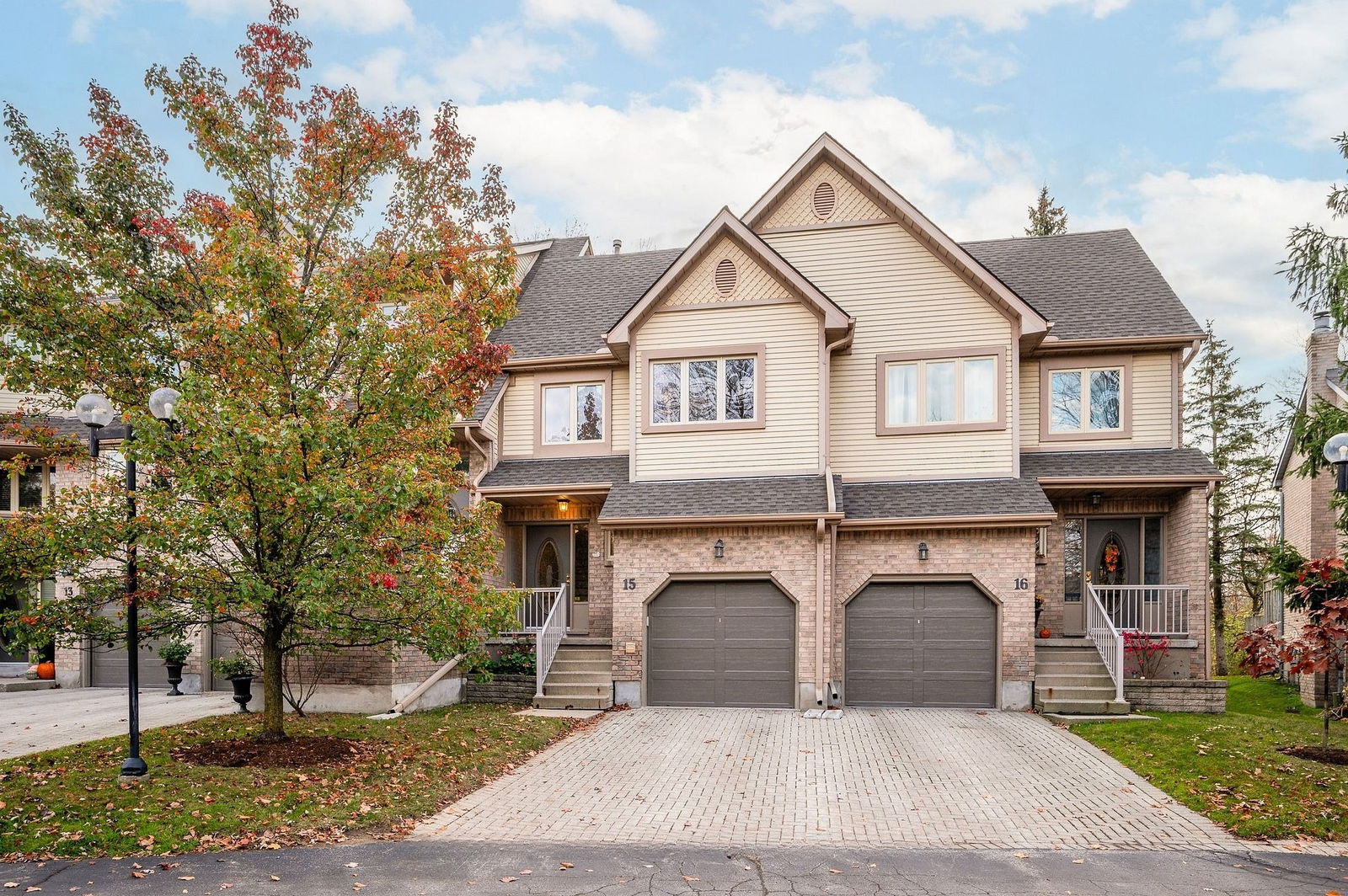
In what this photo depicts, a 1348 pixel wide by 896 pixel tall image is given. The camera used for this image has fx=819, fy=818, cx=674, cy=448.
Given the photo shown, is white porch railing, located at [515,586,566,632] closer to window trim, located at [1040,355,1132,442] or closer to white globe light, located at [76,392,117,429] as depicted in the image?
white globe light, located at [76,392,117,429]

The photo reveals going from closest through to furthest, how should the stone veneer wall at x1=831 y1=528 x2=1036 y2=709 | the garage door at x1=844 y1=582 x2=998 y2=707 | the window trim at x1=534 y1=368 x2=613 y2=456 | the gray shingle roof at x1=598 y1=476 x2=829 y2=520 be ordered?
1. the stone veneer wall at x1=831 y1=528 x2=1036 y2=709
2. the gray shingle roof at x1=598 y1=476 x2=829 y2=520
3. the garage door at x1=844 y1=582 x2=998 y2=707
4. the window trim at x1=534 y1=368 x2=613 y2=456

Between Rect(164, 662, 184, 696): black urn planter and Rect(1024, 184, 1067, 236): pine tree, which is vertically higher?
Rect(1024, 184, 1067, 236): pine tree

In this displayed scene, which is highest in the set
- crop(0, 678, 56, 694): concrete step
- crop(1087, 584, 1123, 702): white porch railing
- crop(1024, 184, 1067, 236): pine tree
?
crop(1024, 184, 1067, 236): pine tree

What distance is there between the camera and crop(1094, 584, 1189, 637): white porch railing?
50.4 ft

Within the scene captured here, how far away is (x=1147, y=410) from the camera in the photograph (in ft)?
52.9

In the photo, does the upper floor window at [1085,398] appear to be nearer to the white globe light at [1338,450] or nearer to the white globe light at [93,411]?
the white globe light at [1338,450]

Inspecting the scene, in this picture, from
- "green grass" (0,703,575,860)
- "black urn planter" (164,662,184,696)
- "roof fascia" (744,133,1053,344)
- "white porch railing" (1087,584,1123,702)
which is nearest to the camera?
"green grass" (0,703,575,860)

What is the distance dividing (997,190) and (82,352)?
3184cm

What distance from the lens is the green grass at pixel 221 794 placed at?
7344 millimetres

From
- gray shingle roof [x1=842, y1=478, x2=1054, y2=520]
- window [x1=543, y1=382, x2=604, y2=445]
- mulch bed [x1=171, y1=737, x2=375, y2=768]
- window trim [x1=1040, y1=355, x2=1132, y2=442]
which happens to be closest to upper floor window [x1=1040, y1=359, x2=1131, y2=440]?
window trim [x1=1040, y1=355, x2=1132, y2=442]

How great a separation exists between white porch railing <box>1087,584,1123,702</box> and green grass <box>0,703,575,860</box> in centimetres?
966

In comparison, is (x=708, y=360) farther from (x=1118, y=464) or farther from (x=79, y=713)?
(x=79, y=713)

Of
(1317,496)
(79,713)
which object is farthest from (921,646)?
(79,713)

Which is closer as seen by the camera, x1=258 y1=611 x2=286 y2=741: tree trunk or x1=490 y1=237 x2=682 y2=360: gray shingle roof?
x1=258 y1=611 x2=286 y2=741: tree trunk
